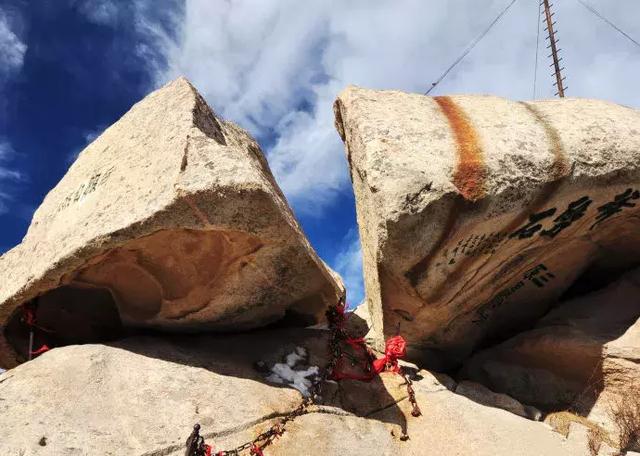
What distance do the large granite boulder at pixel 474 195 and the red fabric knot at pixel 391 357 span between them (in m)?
0.24

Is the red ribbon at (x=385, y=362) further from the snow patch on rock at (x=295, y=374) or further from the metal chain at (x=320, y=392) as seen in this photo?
the snow patch on rock at (x=295, y=374)

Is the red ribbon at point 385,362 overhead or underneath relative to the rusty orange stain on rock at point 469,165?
underneath

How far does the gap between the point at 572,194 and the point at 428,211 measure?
153 cm

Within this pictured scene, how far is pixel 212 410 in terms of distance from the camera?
3965mm

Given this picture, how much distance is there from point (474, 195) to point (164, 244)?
9.08 feet

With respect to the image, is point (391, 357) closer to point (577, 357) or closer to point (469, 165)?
point (577, 357)

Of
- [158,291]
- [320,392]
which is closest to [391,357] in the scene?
[320,392]

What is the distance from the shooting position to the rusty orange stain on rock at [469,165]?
14.7 feet

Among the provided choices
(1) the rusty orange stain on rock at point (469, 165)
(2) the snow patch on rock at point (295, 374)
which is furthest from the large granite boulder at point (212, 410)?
(1) the rusty orange stain on rock at point (469, 165)

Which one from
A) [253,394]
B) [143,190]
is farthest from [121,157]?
[253,394]

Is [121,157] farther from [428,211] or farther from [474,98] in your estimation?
[474,98]

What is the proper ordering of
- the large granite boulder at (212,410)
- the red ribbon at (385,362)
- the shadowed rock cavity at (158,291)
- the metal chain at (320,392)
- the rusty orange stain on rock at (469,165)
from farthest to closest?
the red ribbon at (385,362) < the shadowed rock cavity at (158,291) < the rusty orange stain on rock at (469,165) < the metal chain at (320,392) < the large granite boulder at (212,410)

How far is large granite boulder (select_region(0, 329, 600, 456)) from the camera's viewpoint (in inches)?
137

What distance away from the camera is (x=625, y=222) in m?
5.76
